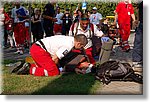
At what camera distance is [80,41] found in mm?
5785

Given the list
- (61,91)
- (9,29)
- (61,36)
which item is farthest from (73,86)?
(9,29)

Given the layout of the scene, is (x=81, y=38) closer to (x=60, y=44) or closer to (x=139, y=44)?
(x=60, y=44)

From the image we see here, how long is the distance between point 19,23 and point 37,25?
23 centimetres

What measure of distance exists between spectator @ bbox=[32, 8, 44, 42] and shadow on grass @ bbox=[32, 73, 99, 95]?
0.59 m

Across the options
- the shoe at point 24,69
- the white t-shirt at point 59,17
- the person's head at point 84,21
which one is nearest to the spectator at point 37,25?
the white t-shirt at point 59,17

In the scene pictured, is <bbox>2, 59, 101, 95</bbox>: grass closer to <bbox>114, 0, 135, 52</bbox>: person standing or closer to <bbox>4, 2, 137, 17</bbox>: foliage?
<bbox>114, 0, 135, 52</bbox>: person standing

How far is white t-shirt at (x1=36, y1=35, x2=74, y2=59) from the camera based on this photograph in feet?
18.9

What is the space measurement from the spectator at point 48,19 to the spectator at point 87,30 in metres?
0.25

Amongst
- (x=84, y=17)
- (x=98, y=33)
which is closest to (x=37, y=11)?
(x=84, y=17)

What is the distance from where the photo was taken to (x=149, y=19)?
511 centimetres

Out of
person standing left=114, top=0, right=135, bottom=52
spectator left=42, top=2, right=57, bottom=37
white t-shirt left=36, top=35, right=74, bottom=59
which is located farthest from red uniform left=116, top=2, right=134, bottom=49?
spectator left=42, top=2, right=57, bottom=37

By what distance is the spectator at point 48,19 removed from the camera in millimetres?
5535

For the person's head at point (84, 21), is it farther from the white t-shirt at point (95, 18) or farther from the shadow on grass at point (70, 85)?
the shadow on grass at point (70, 85)

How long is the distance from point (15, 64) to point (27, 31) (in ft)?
1.58
